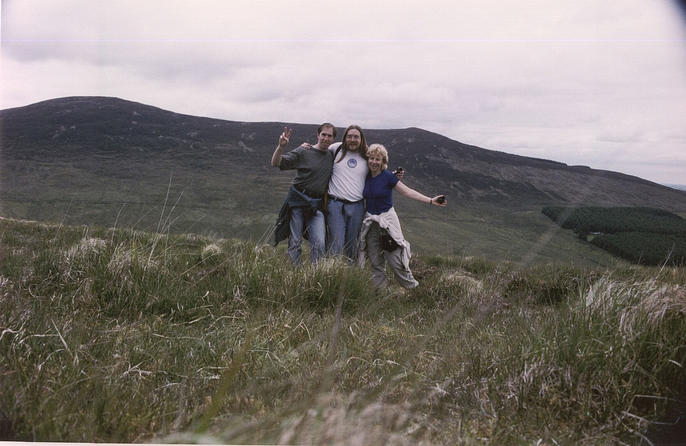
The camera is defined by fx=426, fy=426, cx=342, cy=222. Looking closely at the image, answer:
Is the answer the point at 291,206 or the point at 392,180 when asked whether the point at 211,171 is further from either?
the point at 392,180

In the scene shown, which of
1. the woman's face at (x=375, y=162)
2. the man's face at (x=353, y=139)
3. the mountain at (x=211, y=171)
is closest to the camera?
the woman's face at (x=375, y=162)

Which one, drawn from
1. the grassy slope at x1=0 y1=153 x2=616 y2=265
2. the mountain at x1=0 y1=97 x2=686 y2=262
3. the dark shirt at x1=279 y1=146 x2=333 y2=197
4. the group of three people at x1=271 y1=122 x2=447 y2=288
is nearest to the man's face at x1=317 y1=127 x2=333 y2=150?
the group of three people at x1=271 y1=122 x2=447 y2=288

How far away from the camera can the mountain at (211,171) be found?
147ft

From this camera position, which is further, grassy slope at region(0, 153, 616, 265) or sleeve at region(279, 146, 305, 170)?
grassy slope at region(0, 153, 616, 265)

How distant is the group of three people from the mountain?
24354 mm

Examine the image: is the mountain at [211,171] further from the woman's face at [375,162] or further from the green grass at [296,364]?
the green grass at [296,364]

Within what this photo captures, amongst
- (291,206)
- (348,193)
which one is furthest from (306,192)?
(348,193)

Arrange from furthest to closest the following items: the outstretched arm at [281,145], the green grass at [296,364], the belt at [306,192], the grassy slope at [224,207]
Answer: the grassy slope at [224,207] → the belt at [306,192] → the outstretched arm at [281,145] → the green grass at [296,364]

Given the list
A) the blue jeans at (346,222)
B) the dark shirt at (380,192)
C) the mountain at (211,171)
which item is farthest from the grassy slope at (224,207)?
the dark shirt at (380,192)

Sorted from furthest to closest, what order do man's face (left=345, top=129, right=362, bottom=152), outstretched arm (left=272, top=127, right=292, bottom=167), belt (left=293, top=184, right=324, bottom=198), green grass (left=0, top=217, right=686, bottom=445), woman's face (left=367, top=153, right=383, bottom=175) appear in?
1. belt (left=293, top=184, right=324, bottom=198)
2. man's face (left=345, top=129, right=362, bottom=152)
3. woman's face (left=367, top=153, right=383, bottom=175)
4. outstretched arm (left=272, top=127, right=292, bottom=167)
5. green grass (left=0, top=217, right=686, bottom=445)

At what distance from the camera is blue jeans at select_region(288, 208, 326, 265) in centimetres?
587

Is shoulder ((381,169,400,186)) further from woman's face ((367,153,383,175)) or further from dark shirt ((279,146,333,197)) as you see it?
dark shirt ((279,146,333,197))

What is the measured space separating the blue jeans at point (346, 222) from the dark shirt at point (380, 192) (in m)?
0.20

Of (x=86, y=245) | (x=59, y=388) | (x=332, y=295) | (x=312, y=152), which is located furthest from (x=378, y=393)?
(x=312, y=152)
